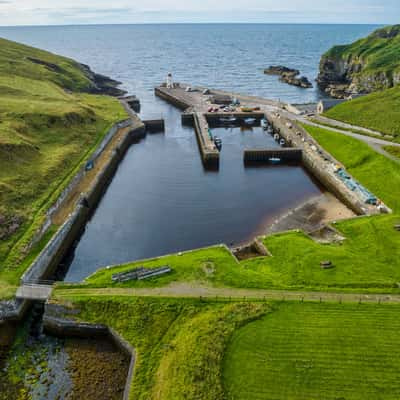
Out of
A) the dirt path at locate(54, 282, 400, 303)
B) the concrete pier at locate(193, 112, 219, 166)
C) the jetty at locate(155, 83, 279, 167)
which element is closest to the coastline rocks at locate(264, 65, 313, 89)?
the jetty at locate(155, 83, 279, 167)

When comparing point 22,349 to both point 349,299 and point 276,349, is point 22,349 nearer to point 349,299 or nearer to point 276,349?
point 276,349

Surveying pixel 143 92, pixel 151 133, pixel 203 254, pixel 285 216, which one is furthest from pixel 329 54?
pixel 203 254

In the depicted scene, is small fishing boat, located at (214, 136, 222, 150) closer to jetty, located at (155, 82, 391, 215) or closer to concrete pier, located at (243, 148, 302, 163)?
jetty, located at (155, 82, 391, 215)

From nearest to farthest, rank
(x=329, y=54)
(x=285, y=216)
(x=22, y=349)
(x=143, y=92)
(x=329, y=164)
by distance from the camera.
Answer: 1. (x=22, y=349)
2. (x=285, y=216)
3. (x=329, y=164)
4. (x=143, y=92)
5. (x=329, y=54)

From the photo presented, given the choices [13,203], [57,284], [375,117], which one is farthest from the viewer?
[375,117]

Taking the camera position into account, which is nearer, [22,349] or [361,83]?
[22,349]

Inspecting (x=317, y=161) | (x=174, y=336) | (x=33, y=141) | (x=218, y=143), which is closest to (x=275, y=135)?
(x=218, y=143)

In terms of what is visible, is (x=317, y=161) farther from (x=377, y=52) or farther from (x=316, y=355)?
(x=377, y=52)
